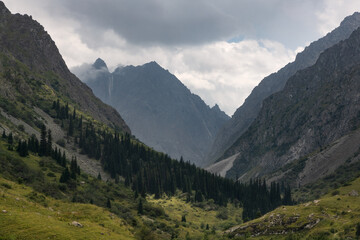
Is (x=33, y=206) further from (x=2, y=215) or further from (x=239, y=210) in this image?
(x=239, y=210)

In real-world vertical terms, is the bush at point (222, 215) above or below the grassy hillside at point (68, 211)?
below

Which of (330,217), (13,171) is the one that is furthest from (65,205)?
(330,217)

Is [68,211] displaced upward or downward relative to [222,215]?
upward

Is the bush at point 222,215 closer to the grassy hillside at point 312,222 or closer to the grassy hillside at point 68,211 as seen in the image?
the grassy hillside at point 68,211

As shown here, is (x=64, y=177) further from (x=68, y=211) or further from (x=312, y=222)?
(x=312, y=222)

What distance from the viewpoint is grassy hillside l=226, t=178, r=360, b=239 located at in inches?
2483

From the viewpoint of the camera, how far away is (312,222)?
72.4 meters

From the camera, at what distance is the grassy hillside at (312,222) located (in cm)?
6306

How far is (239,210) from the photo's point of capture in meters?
174

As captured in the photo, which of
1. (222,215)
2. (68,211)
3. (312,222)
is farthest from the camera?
(222,215)

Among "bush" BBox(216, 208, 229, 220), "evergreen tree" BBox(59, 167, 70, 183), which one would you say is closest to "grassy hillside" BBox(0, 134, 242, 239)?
"bush" BBox(216, 208, 229, 220)

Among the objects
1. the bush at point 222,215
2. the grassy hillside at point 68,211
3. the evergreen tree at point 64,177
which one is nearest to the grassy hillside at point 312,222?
the grassy hillside at point 68,211

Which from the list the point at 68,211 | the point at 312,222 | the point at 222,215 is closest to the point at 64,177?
the point at 68,211

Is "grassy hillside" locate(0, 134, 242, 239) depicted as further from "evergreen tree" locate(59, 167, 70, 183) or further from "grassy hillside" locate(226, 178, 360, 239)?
"grassy hillside" locate(226, 178, 360, 239)
